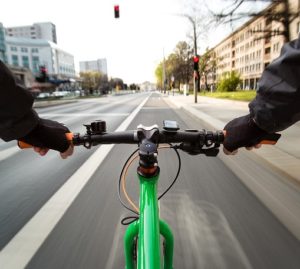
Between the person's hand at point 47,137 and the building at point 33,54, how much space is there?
376 feet

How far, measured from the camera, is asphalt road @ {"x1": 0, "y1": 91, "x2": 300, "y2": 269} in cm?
245

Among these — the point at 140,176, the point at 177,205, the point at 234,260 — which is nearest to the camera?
the point at 140,176

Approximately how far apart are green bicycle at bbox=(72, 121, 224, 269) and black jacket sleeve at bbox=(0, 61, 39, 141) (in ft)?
0.94

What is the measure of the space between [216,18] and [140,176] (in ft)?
55.0

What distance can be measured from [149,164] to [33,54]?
13048cm

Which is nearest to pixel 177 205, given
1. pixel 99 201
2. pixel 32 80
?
pixel 99 201

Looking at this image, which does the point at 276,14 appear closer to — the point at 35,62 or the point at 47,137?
the point at 47,137

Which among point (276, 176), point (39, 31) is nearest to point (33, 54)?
point (39, 31)

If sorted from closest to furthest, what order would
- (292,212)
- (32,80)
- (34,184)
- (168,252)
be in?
(168,252) → (292,212) → (34,184) → (32,80)

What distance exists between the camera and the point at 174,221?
123 inches

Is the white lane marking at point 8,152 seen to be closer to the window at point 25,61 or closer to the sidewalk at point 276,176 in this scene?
the sidewalk at point 276,176

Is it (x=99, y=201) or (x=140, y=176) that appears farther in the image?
(x=99, y=201)

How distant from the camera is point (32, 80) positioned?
8875cm

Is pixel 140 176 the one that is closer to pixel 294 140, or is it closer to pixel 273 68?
pixel 273 68
